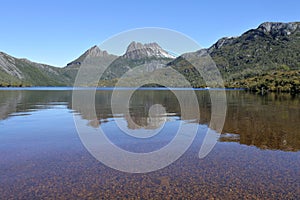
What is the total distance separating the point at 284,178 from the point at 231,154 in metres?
4.94

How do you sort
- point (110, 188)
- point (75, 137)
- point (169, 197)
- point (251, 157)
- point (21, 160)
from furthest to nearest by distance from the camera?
point (75, 137)
point (251, 157)
point (21, 160)
point (110, 188)
point (169, 197)

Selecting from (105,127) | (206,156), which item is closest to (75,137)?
(105,127)

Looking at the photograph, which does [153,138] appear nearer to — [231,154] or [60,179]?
[231,154]

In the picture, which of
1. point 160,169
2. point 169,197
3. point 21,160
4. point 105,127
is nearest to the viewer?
point 169,197

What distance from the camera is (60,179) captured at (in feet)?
44.5

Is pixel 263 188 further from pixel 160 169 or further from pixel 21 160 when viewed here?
pixel 21 160

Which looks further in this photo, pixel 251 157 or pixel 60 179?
pixel 251 157

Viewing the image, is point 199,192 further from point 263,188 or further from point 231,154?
point 231,154

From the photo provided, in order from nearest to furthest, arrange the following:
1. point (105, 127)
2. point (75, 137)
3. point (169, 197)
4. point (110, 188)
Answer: point (169, 197) < point (110, 188) < point (75, 137) < point (105, 127)

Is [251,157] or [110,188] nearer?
[110,188]

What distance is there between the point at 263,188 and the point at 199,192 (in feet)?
10.6

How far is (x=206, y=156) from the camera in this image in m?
18.2

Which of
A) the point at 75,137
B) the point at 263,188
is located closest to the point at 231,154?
the point at 263,188

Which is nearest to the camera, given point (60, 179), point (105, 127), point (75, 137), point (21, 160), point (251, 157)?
point (60, 179)
